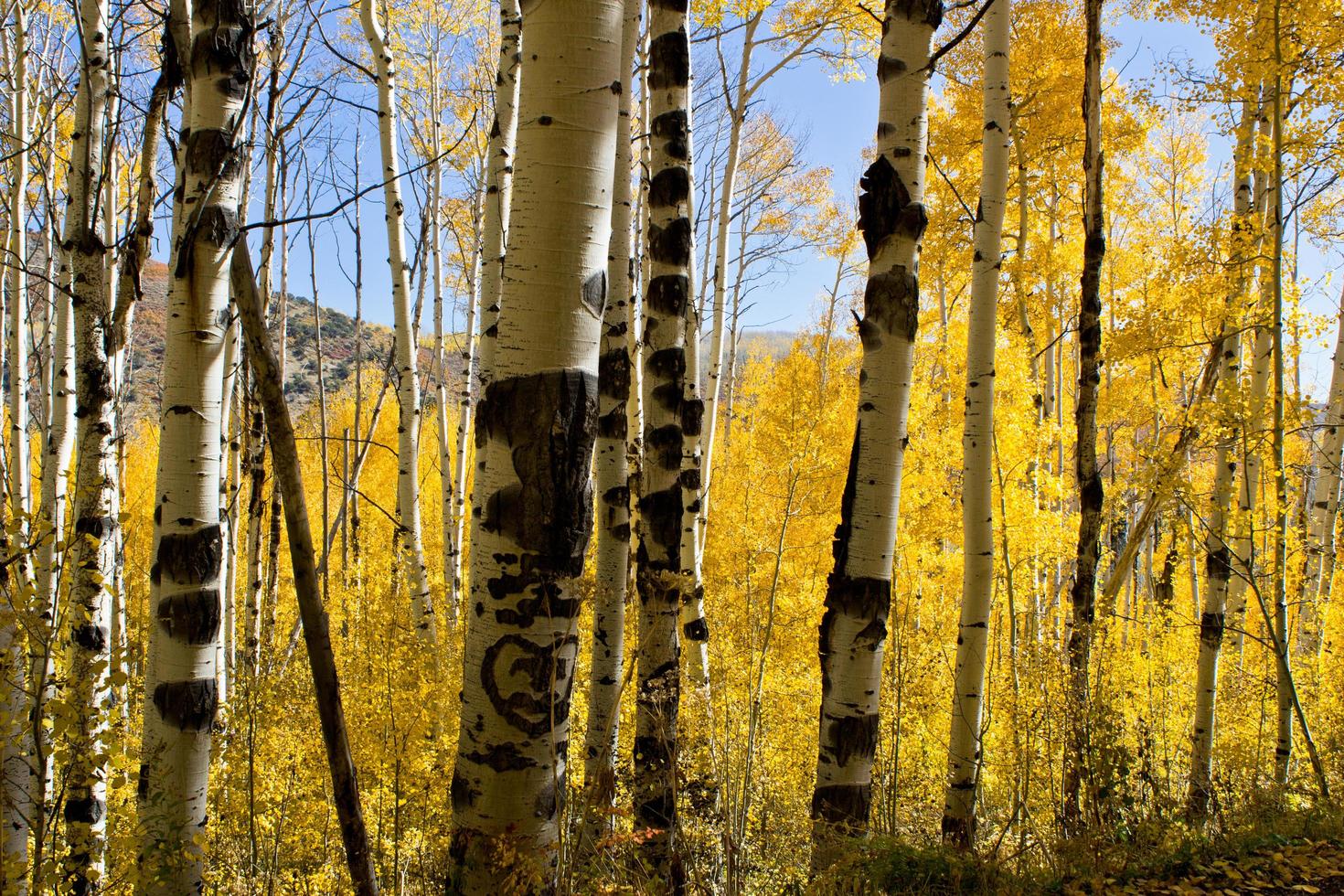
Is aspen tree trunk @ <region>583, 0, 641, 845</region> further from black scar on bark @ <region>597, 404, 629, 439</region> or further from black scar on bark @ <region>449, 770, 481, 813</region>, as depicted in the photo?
black scar on bark @ <region>449, 770, 481, 813</region>

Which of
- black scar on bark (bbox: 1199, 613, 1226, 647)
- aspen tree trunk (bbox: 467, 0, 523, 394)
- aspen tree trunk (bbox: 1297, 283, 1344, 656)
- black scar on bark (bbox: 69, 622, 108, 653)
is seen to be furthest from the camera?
aspen tree trunk (bbox: 1297, 283, 1344, 656)

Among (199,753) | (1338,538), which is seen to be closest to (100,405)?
Result: (199,753)

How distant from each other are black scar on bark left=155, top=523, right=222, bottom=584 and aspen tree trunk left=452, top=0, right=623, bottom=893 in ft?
4.33

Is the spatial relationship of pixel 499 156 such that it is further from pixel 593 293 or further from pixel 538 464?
pixel 538 464

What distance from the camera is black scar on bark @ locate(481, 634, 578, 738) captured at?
1.44 m

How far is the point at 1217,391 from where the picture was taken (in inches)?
202

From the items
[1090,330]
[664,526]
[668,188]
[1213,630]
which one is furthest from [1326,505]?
[668,188]

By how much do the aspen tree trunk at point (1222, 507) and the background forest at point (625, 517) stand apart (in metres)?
0.04

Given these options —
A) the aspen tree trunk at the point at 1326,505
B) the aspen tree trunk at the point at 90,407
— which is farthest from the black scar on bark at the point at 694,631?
the aspen tree trunk at the point at 1326,505

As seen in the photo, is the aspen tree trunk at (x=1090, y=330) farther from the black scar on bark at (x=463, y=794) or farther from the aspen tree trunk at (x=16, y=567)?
the aspen tree trunk at (x=16, y=567)

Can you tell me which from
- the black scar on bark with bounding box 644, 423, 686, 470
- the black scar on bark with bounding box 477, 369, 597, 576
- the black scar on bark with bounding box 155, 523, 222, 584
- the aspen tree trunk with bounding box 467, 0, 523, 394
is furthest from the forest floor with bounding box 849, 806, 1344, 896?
the aspen tree trunk with bounding box 467, 0, 523, 394

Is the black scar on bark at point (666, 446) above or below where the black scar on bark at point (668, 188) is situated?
below

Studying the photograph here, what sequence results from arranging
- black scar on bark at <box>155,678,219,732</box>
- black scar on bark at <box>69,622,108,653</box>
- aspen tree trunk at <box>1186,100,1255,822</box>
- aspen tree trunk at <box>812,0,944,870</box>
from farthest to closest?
aspen tree trunk at <box>1186,100,1255,822</box> < black scar on bark at <box>69,622,108,653</box> < aspen tree trunk at <box>812,0,944,870</box> < black scar on bark at <box>155,678,219,732</box>

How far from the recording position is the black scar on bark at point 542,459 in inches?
55.8
